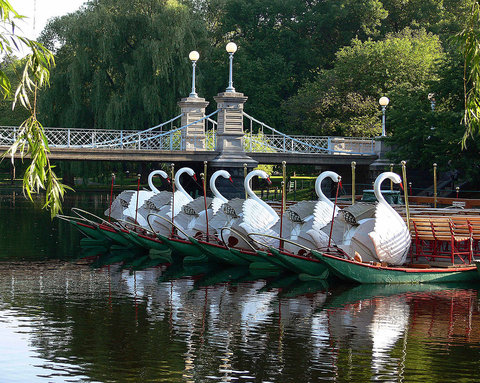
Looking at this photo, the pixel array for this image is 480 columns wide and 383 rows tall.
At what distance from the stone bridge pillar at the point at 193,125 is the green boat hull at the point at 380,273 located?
22.1 metres

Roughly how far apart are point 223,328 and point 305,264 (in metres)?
5.89

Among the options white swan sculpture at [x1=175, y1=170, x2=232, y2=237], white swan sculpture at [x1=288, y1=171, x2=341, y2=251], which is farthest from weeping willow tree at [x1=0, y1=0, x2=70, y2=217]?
white swan sculpture at [x1=175, y1=170, x2=232, y2=237]

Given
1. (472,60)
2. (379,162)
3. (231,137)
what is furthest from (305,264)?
(379,162)

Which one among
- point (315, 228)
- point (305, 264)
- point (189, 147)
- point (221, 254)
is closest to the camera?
point (305, 264)

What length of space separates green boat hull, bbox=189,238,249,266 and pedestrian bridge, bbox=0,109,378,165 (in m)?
14.5

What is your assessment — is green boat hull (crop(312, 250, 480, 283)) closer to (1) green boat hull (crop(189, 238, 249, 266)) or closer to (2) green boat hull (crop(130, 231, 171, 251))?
(1) green boat hull (crop(189, 238, 249, 266))

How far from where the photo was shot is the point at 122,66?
1939 inches

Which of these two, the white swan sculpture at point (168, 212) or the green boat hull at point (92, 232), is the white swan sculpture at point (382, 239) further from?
the green boat hull at point (92, 232)

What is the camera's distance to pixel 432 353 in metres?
13.8

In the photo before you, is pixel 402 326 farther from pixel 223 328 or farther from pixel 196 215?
pixel 196 215

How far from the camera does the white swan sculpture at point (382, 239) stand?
68.2ft

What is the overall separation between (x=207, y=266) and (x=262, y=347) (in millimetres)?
10502

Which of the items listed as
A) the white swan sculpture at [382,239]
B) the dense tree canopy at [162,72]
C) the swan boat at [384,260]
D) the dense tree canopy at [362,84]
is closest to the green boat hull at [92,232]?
the swan boat at [384,260]

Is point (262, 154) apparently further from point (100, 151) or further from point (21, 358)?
point (21, 358)
